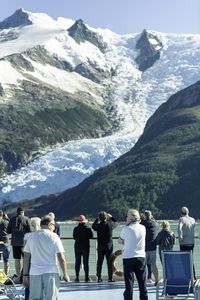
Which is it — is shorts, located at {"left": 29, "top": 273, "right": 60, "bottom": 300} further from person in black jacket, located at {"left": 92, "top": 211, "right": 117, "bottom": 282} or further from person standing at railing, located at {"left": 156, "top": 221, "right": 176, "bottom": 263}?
person in black jacket, located at {"left": 92, "top": 211, "right": 117, "bottom": 282}

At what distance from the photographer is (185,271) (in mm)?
13070

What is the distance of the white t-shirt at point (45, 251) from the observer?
11.0m

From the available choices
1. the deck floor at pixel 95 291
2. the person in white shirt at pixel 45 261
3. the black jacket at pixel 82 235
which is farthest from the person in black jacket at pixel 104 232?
the person in white shirt at pixel 45 261

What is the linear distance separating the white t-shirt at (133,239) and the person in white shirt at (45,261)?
1990 mm

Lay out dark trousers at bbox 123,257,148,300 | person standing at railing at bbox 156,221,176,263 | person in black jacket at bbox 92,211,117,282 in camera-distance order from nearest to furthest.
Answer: dark trousers at bbox 123,257,148,300
person standing at railing at bbox 156,221,176,263
person in black jacket at bbox 92,211,117,282

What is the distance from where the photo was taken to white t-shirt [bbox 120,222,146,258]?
12.8 metres

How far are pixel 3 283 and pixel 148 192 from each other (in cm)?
13569

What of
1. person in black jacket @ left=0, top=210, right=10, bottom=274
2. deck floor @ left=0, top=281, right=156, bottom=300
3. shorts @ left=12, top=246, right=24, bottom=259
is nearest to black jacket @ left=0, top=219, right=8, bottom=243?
person in black jacket @ left=0, top=210, right=10, bottom=274

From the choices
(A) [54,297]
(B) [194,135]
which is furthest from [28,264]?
(B) [194,135]

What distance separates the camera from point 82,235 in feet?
61.1

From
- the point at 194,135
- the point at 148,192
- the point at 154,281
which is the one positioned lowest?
the point at 154,281

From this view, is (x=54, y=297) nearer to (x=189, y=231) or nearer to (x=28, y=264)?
(x=28, y=264)

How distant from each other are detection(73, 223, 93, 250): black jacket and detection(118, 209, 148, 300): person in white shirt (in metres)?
5.41

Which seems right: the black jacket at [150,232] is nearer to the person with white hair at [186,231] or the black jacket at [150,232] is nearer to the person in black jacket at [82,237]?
the person with white hair at [186,231]
